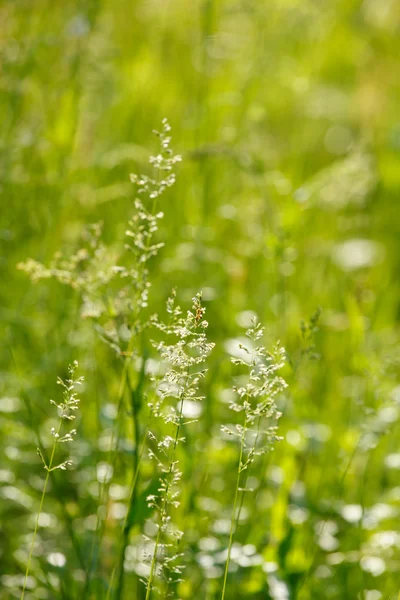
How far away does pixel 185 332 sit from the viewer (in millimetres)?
885

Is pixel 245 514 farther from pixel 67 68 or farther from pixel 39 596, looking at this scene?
pixel 67 68

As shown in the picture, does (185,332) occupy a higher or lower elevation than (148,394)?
lower

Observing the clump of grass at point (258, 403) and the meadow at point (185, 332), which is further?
the meadow at point (185, 332)

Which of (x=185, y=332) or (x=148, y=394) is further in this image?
(x=148, y=394)

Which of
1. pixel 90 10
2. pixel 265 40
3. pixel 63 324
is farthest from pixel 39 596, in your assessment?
pixel 265 40

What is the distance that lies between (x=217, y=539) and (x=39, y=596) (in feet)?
1.20

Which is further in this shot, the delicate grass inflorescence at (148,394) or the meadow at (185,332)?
the meadow at (185,332)

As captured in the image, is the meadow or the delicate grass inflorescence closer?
the delicate grass inflorescence

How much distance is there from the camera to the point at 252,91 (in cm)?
268

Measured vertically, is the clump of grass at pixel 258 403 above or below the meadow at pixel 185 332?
below

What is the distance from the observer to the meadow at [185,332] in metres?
1.22

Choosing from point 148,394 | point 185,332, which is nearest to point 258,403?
point 185,332

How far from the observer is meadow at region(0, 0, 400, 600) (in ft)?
4.00

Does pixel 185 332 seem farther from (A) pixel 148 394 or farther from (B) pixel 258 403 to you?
(A) pixel 148 394
